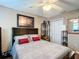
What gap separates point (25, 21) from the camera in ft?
14.8

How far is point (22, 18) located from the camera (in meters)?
4.37

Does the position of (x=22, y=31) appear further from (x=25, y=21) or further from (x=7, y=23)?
(x=7, y=23)

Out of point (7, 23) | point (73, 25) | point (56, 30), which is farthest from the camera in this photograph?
point (56, 30)

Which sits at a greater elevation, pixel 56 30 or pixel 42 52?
pixel 56 30

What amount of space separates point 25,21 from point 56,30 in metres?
2.25

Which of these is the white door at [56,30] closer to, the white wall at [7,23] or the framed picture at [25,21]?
the framed picture at [25,21]

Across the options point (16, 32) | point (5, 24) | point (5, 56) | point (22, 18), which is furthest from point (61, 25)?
point (5, 56)

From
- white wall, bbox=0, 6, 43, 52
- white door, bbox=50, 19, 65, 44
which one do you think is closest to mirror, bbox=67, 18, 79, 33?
white door, bbox=50, 19, 65, 44

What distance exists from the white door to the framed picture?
1.64 meters

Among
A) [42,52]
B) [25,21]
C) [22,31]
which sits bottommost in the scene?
[42,52]

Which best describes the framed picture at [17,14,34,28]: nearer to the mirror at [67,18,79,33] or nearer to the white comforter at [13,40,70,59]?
the white comforter at [13,40,70,59]

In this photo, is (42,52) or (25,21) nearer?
(42,52)

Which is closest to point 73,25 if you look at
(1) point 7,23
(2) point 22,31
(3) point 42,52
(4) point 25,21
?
(4) point 25,21

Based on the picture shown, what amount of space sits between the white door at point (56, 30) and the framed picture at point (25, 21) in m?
1.64
